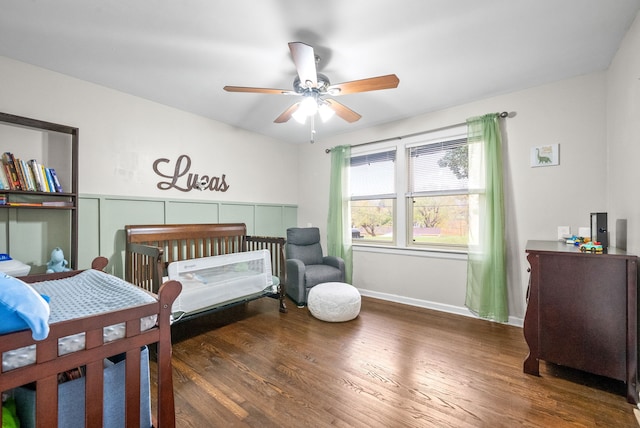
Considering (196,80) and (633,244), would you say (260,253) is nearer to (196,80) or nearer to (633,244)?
(196,80)

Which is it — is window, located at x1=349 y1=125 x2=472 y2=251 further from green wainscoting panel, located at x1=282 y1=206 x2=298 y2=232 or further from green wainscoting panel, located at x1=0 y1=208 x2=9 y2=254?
→ green wainscoting panel, located at x1=0 y1=208 x2=9 y2=254

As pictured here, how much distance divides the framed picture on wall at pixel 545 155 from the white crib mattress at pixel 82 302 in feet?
10.5

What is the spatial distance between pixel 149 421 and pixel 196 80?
243cm

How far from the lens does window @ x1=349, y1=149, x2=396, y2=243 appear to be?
3519mm

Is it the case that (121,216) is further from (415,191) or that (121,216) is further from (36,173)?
(415,191)

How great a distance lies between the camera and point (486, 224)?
268cm

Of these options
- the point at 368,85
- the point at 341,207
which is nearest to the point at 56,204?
the point at 368,85

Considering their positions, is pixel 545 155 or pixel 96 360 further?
pixel 545 155

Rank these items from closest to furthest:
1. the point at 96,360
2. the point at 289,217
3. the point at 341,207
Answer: the point at 96,360
the point at 341,207
the point at 289,217

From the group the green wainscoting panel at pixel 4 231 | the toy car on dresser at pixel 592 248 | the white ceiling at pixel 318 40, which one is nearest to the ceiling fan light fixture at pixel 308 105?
the white ceiling at pixel 318 40

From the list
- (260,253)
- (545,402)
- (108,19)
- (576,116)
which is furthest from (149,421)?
(576,116)

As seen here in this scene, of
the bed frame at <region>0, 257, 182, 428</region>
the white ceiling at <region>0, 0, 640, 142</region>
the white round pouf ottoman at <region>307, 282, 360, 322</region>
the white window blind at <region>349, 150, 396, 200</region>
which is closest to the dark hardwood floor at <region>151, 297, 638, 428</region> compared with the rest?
the white round pouf ottoman at <region>307, 282, 360, 322</region>

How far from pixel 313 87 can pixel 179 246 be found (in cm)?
218

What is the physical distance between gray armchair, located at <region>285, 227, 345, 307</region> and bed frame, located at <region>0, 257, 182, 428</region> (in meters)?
2.05
